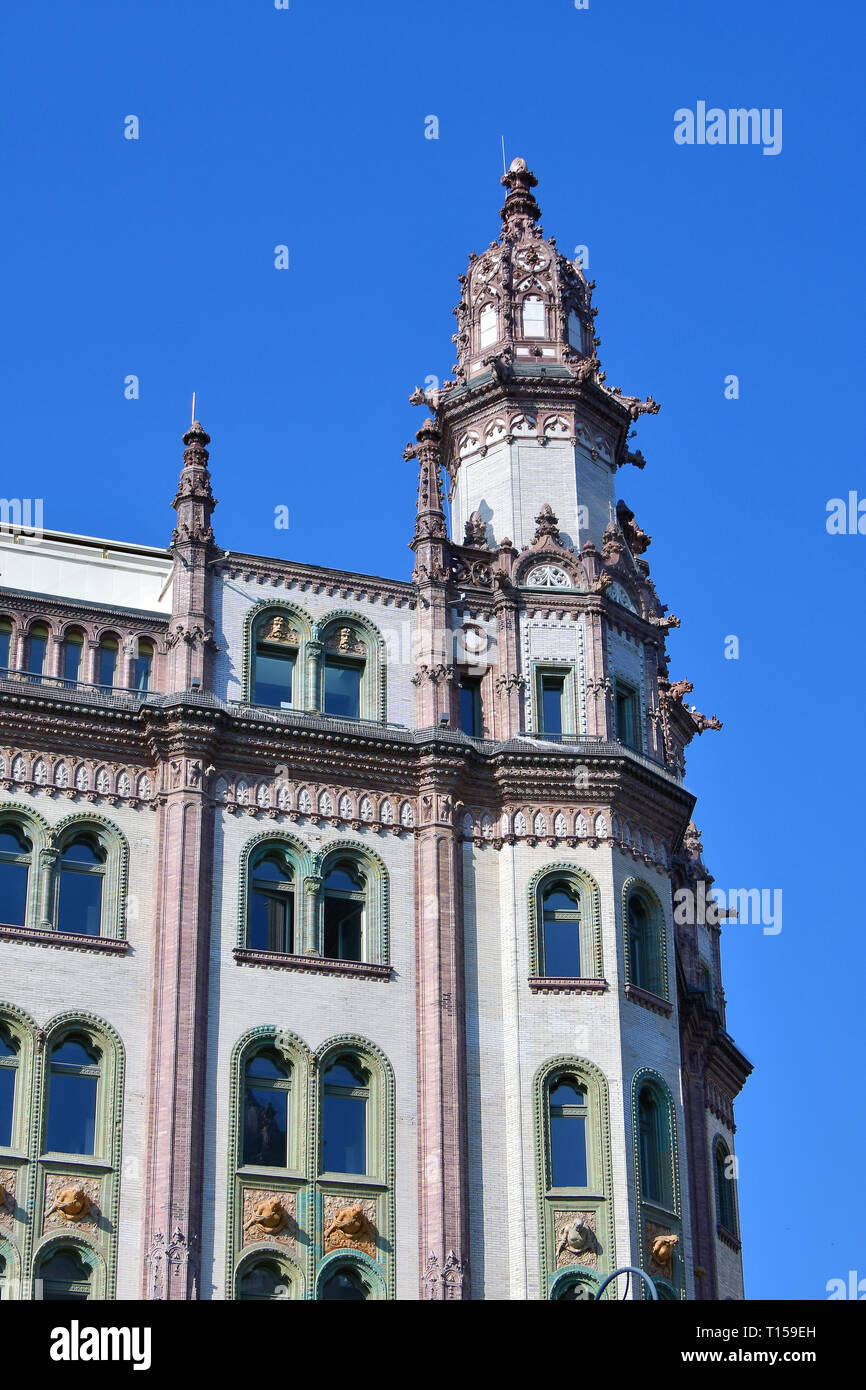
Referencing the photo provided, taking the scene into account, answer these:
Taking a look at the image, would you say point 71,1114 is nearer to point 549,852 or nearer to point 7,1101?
point 7,1101

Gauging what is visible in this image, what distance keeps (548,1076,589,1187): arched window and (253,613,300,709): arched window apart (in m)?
11.2

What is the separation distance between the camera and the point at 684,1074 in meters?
61.1

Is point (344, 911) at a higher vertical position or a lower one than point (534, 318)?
lower

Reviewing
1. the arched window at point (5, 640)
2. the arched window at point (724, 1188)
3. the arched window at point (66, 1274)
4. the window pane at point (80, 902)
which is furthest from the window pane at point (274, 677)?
the arched window at point (724, 1188)

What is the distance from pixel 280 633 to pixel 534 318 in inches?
518

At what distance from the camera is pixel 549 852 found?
54.3 metres

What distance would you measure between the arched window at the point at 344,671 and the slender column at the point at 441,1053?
301 centimetres

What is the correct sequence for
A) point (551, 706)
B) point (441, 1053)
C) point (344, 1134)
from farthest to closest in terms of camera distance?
1. point (551, 706)
2. point (441, 1053)
3. point (344, 1134)

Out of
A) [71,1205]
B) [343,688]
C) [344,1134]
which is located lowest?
[71,1205]

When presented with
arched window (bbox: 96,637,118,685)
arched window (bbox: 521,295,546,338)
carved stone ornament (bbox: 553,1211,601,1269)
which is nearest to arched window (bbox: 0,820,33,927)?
arched window (bbox: 96,637,118,685)

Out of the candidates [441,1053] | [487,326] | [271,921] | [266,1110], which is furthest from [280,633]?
[487,326]
